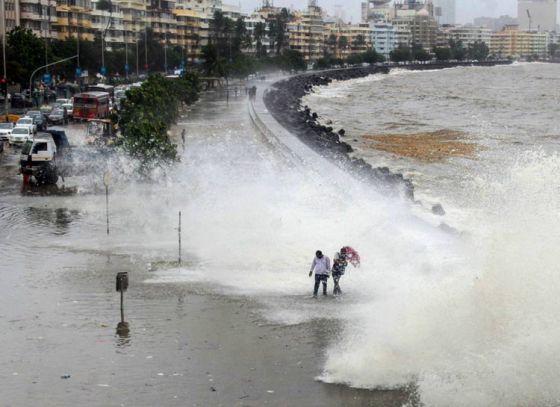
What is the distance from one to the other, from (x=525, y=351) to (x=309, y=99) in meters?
82.1

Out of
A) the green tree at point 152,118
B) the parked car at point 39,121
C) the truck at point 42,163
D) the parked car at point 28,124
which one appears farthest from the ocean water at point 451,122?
the parked car at point 39,121

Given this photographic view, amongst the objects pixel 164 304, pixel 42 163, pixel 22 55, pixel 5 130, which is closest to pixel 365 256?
pixel 164 304

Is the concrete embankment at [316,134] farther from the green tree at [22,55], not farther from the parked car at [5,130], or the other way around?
the green tree at [22,55]

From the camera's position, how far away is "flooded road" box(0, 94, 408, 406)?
37.1ft

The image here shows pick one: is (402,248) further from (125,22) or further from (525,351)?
(125,22)

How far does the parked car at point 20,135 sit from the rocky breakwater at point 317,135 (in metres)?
11.0

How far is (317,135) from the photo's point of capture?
160ft

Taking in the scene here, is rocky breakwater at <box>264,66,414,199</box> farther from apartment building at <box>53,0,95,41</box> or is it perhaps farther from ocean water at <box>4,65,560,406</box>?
apartment building at <box>53,0,95,41</box>

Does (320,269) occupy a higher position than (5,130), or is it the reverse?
(5,130)

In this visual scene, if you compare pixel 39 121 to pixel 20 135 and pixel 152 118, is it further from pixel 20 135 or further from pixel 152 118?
pixel 152 118

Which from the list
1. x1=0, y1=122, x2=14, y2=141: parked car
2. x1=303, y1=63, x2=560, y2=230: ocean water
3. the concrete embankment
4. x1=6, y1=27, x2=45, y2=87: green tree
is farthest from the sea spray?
x1=6, y1=27, x2=45, y2=87: green tree

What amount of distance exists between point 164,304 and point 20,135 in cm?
2597

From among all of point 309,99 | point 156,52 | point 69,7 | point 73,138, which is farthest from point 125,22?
point 73,138

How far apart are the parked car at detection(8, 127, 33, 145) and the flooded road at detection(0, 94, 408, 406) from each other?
43.1 ft
